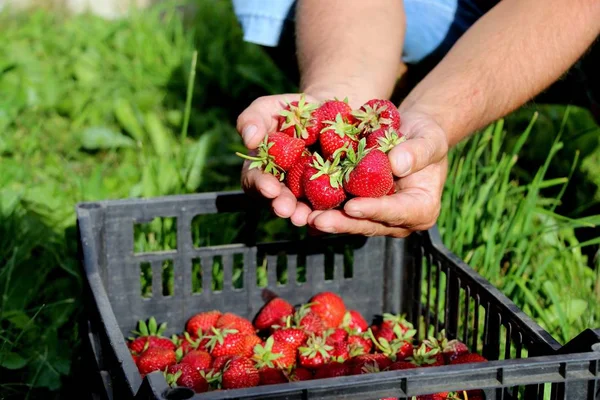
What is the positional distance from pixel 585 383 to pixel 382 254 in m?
0.78

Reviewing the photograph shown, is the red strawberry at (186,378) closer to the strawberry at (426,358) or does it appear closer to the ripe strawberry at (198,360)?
the ripe strawberry at (198,360)

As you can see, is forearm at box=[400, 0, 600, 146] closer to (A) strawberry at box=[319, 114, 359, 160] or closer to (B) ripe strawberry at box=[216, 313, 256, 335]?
(A) strawberry at box=[319, 114, 359, 160]

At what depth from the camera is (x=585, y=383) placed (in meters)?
1.23

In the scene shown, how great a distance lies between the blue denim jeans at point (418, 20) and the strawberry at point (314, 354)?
90cm

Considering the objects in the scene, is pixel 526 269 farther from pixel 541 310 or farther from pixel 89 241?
pixel 89 241

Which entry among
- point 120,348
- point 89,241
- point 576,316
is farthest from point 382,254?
point 120,348

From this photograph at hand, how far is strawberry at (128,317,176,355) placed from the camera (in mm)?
1736

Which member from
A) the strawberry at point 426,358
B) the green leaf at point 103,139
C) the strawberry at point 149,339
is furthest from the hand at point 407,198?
the green leaf at point 103,139

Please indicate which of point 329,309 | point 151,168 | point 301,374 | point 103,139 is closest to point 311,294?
point 329,309

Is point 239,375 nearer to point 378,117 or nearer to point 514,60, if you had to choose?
point 378,117

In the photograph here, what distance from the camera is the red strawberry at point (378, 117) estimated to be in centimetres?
154

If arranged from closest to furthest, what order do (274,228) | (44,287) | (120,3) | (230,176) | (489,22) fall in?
1. (489,22)
2. (44,287)
3. (274,228)
4. (230,176)
5. (120,3)

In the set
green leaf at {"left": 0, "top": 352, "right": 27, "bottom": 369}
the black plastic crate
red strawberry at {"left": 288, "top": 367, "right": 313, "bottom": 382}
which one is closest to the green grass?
green leaf at {"left": 0, "top": 352, "right": 27, "bottom": 369}

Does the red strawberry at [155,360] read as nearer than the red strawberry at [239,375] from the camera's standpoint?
No
